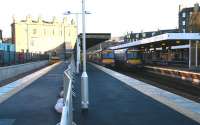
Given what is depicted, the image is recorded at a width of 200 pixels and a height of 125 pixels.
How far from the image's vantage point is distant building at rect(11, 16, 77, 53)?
146000 millimetres

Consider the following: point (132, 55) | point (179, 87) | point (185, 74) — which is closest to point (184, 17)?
point (132, 55)

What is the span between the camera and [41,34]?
156375 millimetres

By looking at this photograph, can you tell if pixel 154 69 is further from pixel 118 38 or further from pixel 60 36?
pixel 118 38

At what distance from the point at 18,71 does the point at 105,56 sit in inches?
853

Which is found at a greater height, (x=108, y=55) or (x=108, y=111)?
A: (x=108, y=55)

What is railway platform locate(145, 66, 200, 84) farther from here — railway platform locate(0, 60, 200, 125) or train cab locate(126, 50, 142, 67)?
railway platform locate(0, 60, 200, 125)

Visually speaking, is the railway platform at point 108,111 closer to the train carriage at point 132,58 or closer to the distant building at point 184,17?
the train carriage at point 132,58

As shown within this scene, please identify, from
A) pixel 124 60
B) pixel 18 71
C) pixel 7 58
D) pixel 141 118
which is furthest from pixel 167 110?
pixel 124 60

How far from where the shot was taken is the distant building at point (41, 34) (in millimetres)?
146000

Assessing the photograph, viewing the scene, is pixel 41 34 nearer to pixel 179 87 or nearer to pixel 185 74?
pixel 185 74

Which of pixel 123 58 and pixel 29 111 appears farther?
pixel 123 58

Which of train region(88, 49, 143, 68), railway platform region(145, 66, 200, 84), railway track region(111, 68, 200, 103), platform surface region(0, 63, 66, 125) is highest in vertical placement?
train region(88, 49, 143, 68)

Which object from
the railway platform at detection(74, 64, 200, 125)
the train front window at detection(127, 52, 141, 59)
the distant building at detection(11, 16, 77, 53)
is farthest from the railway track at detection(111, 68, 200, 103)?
the distant building at detection(11, 16, 77, 53)

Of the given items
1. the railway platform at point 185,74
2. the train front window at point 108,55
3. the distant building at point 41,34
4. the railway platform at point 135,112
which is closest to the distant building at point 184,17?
the distant building at point 41,34
